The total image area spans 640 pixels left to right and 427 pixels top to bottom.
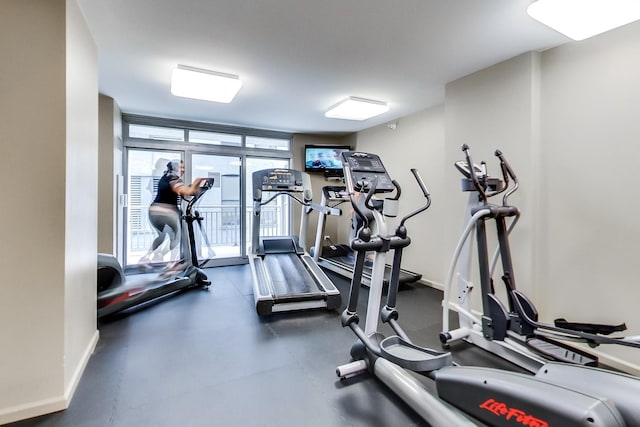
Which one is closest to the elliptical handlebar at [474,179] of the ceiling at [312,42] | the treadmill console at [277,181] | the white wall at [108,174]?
the ceiling at [312,42]

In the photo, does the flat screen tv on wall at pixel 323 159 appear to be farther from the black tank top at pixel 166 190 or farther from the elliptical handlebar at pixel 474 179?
the elliptical handlebar at pixel 474 179

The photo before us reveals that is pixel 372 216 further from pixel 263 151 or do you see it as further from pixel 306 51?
pixel 263 151

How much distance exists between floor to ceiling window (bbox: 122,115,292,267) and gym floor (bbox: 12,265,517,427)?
192cm

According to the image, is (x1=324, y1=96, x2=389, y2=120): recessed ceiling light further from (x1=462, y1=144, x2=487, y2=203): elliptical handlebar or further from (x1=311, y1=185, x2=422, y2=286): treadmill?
(x1=462, y1=144, x2=487, y2=203): elliptical handlebar

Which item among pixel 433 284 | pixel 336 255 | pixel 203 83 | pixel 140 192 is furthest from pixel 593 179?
pixel 140 192

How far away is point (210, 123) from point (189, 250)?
232 centimetres

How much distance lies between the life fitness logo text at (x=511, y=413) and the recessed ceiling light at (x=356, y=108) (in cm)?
336

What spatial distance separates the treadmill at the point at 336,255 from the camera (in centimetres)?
437

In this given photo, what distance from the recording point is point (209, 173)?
5.62 metres

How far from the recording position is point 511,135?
2822 millimetres

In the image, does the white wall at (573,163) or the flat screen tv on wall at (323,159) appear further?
the flat screen tv on wall at (323,159)

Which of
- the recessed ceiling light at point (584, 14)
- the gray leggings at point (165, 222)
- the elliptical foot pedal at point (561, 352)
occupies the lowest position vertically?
the elliptical foot pedal at point (561, 352)

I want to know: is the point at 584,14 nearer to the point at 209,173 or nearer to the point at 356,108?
the point at 356,108

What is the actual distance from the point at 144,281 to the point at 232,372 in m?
2.00
